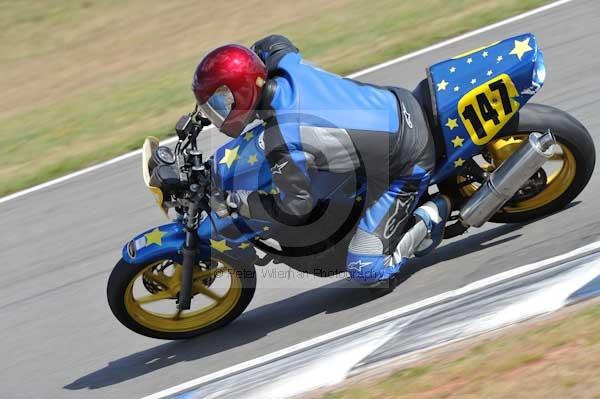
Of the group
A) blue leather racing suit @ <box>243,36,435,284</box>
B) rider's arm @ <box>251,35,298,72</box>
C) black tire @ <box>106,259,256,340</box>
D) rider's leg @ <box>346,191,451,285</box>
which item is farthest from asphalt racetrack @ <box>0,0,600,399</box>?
rider's arm @ <box>251,35,298,72</box>

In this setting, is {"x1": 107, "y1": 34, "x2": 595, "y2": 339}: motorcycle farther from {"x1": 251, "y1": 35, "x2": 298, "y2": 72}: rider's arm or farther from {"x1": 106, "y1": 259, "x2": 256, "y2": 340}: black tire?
{"x1": 251, "y1": 35, "x2": 298, "y2": 72}: rider's arm

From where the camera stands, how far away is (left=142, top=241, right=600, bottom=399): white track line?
5.39m

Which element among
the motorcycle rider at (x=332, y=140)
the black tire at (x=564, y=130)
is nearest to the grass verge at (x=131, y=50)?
the motorcycle rider at (x=332, y=140)

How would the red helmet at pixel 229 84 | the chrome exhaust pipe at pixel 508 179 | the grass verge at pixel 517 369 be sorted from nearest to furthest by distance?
the grass verge at pixel 517 369, the red helmet at pixel 229 84, the chrome exhaust pipe at pixel 508 179

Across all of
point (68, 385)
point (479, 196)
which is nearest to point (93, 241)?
point (68, 385)

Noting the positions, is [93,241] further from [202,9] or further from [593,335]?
[202,9]

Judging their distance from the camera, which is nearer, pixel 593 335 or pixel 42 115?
pixel 593 335

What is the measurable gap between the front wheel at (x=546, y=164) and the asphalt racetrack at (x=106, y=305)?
10 centimetres

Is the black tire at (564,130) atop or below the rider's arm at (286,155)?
below

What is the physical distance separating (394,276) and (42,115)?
24.7 ft

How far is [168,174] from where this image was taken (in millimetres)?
5203

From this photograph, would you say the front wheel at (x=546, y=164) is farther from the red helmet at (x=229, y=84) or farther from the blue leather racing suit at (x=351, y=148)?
the red helmet at (x=229, y=84)

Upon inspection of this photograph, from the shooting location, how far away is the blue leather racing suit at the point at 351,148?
519 centimetres

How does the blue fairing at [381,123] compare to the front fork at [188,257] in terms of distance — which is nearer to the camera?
the blue fairing at [381,123]
